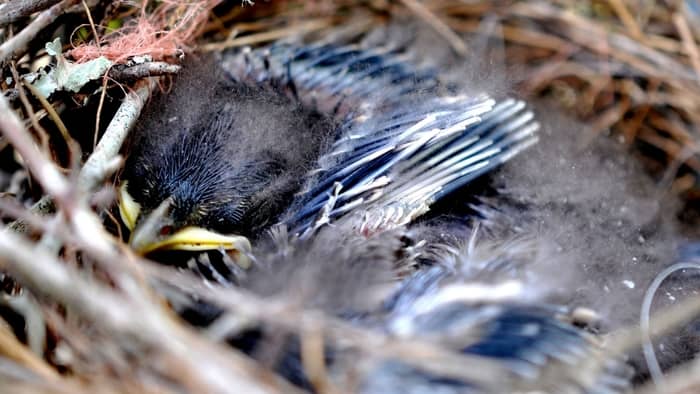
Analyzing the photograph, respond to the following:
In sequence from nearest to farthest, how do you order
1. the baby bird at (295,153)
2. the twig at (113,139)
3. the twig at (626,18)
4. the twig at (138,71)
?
the twig at (113,139) < the baby bird at (295,153) < the twig at (138,71) < the twig at (626,18)

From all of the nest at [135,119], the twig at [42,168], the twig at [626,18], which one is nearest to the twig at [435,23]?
the nest at [135,119]

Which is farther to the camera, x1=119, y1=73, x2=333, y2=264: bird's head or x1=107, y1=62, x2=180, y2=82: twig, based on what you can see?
x1=107, y1=62, x2=180, y2=82: twig

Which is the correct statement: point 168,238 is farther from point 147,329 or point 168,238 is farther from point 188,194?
point 147,329

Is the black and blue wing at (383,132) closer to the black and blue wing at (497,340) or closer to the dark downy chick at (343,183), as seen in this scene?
the dark downy chick at (343,183)

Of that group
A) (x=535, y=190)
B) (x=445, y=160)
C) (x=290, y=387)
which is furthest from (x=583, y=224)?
(x=290, y=387)

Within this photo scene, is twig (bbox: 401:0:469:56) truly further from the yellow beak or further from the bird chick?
the yellow beak

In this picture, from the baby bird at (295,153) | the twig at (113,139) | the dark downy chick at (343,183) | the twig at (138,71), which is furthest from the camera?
the twig at (138,71)

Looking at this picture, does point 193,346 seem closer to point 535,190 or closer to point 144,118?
point 144,118

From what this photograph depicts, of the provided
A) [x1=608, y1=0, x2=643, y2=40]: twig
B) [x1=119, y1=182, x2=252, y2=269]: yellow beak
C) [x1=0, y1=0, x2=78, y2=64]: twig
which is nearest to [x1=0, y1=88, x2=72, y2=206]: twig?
[x1=119, y1=182, x2=252, y2=269]: yellow beak
